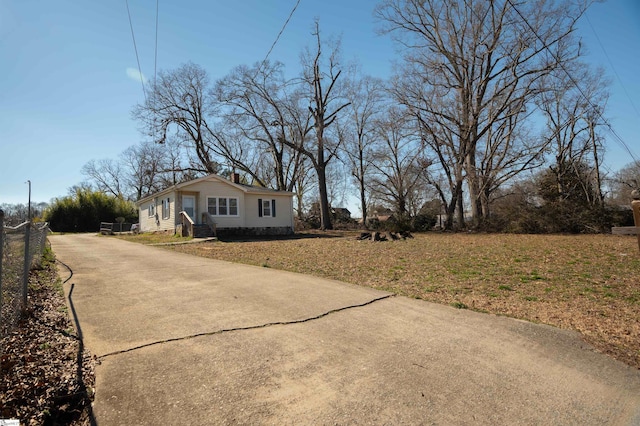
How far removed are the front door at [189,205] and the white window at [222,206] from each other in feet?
2.91

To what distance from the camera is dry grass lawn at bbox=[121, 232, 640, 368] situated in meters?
4.35

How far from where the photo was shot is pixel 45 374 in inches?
109

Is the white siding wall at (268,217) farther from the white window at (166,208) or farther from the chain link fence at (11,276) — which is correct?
the chain link fence at (11,276)

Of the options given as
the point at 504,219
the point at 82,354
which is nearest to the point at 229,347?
the point at 82,354

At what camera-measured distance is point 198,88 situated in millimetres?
31547

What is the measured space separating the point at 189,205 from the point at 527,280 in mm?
18714

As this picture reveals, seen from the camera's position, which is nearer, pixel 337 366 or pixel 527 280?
pixel 337 366

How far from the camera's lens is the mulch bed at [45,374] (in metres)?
2.33

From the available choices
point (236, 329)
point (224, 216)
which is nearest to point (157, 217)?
point (224, 216)

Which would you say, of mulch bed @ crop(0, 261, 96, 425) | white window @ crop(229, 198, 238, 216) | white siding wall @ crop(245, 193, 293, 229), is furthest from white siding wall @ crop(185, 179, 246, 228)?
mulch bed @ crop(0, 261, 96, 425)

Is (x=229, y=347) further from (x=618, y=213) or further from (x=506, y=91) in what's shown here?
(x=506, y=91)

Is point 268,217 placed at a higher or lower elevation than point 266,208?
lower

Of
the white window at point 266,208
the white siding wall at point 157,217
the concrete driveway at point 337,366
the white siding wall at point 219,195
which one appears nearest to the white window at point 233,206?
the white siding wall at point 219,195

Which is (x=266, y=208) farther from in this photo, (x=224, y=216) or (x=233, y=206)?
(x=224, y=216)
